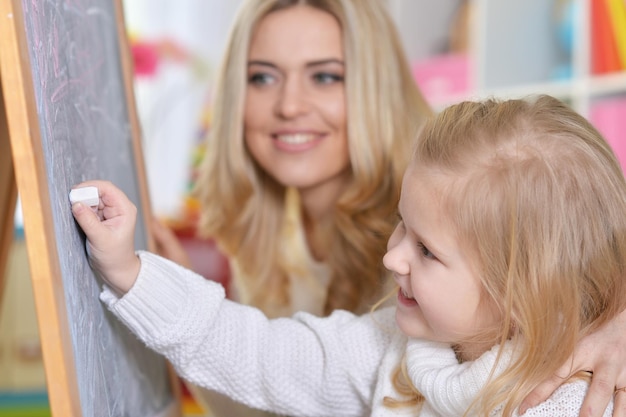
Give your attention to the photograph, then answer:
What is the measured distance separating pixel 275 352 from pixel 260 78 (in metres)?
0.72

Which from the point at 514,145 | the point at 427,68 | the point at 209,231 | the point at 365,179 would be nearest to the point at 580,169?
the point at 514,145

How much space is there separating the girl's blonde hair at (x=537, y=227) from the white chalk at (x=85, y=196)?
0.40 metres

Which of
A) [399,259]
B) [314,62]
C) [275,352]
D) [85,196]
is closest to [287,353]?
[275,352]

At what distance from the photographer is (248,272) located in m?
1.86

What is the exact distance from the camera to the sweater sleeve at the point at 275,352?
109 centimetres

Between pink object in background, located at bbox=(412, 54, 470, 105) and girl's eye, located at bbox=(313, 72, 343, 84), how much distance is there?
62.0 inches

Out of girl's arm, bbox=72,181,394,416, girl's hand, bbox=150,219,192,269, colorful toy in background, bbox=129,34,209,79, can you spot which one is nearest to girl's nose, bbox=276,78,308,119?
girl's hand, bbox=150,219,192,269

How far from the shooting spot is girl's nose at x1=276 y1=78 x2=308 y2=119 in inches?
63.9

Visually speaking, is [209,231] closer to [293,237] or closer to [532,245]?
[293,237]

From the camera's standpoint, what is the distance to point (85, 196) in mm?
934

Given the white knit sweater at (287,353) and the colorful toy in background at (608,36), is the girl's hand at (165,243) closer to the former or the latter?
the white knit sweater at (287,353)

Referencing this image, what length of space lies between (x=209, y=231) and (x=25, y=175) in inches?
44.0

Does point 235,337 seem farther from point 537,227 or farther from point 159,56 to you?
point 159,56

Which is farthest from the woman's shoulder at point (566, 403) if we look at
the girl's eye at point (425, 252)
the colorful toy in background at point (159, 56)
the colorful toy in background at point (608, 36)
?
the colorful toy in background at point (159, 56)
